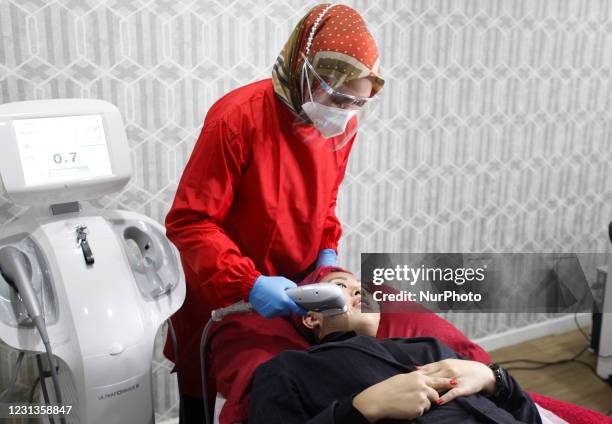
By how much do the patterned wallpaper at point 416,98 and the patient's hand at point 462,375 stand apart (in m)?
1.18

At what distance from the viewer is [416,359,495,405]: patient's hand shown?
127 centimetres

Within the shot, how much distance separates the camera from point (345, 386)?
132 cm

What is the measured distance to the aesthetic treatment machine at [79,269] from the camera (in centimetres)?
126

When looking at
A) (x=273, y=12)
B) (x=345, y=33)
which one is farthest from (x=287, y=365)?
(x=273, y=12)

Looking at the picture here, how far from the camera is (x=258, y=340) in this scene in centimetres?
153

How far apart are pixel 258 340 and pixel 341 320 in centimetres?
22

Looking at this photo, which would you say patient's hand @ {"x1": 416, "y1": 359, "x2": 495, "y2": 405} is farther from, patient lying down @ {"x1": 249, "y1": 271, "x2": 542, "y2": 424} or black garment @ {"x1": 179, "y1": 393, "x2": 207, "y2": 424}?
black garment @ {"x1": 179, "y1": 393, "x2": 207, "y2": 424}

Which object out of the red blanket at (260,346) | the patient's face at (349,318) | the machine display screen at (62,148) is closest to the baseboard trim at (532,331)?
the red blanket at (260,346)

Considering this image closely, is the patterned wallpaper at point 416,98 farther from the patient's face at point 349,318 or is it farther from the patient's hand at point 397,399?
the patient's hand at point 397,399

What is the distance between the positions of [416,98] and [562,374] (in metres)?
1.42

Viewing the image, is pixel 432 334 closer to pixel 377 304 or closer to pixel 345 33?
pixel 377 304

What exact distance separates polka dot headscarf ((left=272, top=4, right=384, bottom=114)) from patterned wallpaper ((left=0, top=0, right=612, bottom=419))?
0.66 metres

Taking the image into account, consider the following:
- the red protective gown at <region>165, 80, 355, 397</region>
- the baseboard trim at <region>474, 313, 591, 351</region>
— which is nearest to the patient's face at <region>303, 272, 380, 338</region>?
the red protective gown at <region>165, 80, 355, 397</region>

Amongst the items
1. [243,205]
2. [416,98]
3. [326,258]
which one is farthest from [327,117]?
[416,98]
